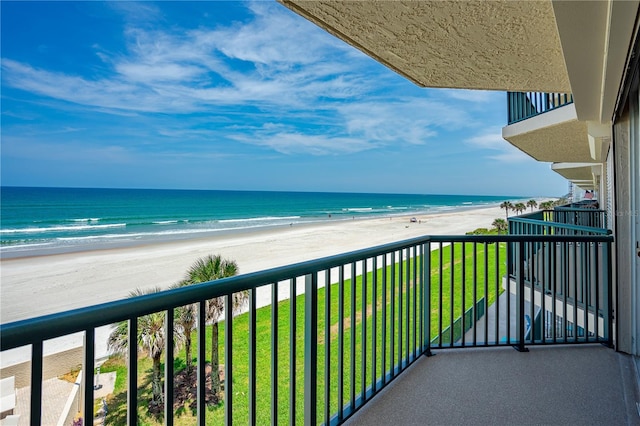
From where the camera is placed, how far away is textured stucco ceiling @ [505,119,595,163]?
4.76 metres

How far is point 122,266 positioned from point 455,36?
1533cm

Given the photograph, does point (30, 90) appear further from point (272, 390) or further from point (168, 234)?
point (272, 390)

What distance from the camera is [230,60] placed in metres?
38.2

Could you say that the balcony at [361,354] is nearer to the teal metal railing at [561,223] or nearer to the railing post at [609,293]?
the railing post at [609,293]

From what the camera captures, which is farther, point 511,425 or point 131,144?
point 131,144

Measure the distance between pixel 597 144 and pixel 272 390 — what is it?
5.12 metres

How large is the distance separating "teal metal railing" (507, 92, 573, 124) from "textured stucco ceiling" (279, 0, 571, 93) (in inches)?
94.0

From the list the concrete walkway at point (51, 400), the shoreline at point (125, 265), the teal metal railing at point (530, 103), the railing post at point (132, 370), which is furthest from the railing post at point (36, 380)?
the shoreline at point (125, 265)

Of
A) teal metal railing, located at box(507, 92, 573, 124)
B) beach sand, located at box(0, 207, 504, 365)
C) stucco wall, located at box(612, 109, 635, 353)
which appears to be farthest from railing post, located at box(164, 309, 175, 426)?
beach sand, located at box(0, 207, 504, 365)

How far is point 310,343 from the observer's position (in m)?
1.68

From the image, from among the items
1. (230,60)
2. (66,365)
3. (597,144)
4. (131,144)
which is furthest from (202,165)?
(597,144)

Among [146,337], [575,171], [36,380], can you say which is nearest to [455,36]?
[36,380]

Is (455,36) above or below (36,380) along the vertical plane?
above

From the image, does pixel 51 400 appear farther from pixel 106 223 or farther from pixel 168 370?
pixel 106 223
